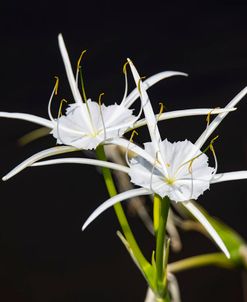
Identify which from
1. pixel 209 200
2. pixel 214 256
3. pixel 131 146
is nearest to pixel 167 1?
pixel 209 200

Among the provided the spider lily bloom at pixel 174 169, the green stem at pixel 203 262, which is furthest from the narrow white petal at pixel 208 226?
the green stem at pixel 203 262

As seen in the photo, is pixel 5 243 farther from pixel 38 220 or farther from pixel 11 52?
pixel 11 52

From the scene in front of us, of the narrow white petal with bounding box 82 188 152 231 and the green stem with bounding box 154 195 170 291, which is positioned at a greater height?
the narrow white petal with bounding box 82 188 152 231

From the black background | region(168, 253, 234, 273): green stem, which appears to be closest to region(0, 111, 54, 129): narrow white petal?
region(168, 253, 234, 273): green stem

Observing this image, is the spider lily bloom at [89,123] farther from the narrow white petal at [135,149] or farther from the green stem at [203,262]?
the green stem at [203,262]

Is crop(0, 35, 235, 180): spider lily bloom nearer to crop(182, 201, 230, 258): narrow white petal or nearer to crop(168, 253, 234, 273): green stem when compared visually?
crop(182, 201, 230, 258): narrow white petal

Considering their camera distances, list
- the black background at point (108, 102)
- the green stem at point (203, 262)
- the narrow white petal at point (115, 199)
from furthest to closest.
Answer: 1. the black background at point (108, 102)
2. the green stem at point (203, 262)
3. the narrow white petal at point (115, 199)

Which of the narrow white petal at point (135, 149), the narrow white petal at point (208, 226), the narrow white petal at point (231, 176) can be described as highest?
the narrow white petal at point (135, 149)
